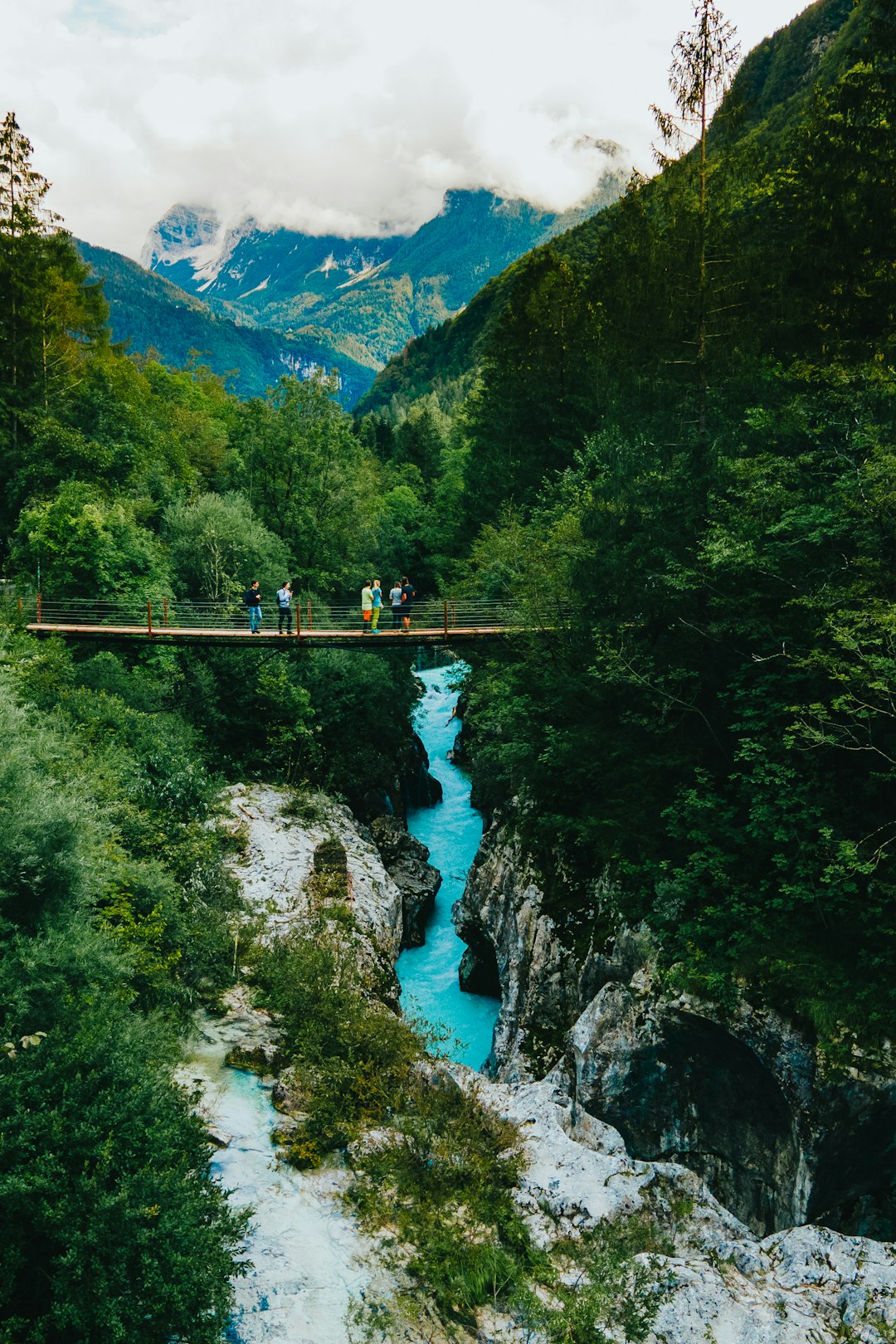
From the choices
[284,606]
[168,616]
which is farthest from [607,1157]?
[168,616]

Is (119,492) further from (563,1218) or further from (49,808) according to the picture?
(563,1218)

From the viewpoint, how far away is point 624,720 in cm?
1487

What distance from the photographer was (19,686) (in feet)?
53.5

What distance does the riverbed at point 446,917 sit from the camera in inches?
785

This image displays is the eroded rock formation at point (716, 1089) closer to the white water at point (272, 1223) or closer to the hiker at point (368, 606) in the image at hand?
the white water at point (272, 1223)

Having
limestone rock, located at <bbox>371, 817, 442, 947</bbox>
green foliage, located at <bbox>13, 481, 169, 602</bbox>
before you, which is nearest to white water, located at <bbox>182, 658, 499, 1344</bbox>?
limestone rock, located at <bbox>371, 817, 442, 947</bbox>

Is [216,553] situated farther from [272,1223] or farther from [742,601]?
[272,1223]

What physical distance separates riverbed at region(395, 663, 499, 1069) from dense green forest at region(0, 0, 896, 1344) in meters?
4.67

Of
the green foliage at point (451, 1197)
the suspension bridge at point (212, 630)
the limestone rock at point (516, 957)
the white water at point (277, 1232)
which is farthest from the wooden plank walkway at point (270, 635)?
the green foliage at point (451, 1197)

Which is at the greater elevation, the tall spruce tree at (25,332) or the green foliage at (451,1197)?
the tall spruce tree at (25,332)

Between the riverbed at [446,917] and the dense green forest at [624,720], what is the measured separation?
4667mm

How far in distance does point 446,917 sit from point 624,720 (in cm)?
1337

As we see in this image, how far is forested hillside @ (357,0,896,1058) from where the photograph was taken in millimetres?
11281

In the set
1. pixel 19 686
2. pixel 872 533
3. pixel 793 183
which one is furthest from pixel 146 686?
pixel 793 183
